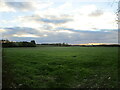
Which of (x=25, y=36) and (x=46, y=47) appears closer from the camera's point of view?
(x=25, y=36)

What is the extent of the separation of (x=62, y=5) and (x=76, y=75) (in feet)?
13.2

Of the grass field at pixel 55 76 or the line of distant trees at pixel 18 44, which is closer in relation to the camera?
the grass field at pixel 55 76

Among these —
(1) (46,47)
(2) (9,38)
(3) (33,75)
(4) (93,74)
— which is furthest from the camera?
(1) (46,47)

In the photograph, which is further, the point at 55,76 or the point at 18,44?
the point at 18,44

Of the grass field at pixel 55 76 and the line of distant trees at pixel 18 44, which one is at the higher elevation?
the line of distant trees at pixel 18 44

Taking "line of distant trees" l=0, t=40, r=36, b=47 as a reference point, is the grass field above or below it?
below

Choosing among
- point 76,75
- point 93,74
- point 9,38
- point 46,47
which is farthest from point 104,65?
point 9,38

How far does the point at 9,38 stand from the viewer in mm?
7512

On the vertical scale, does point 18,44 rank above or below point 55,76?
above

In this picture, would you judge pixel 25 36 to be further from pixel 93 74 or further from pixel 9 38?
pixel 93 74

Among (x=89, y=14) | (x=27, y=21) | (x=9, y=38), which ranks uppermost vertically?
(x=89, y=14)

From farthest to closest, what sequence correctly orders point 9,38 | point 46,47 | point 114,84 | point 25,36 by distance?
point 46,47
point 25,36
point 9,38
point 114,84

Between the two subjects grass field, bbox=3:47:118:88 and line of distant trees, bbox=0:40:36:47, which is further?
line of distant trees, bbox=0:40:36:47

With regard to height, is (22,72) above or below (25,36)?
below
